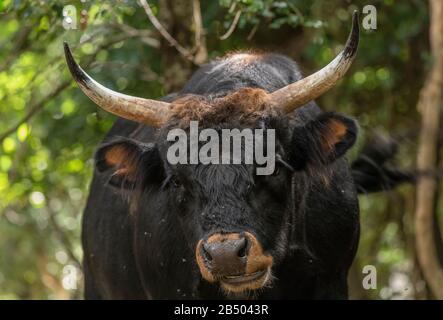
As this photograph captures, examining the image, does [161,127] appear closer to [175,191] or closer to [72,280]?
[175,191]

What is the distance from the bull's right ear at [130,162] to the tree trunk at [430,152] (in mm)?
3483

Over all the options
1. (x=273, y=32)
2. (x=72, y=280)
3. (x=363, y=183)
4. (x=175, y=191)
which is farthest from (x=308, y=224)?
(x=72, y=280)

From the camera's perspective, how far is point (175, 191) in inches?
313

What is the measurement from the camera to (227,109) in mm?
7758

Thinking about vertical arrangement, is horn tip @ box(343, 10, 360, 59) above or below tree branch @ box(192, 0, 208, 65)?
below

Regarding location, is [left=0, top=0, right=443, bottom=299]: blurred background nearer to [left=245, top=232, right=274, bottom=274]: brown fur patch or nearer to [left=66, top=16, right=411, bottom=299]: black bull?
[left=66, top=16, right=411, bottom=299]: black bull

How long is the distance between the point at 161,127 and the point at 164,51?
9.54ft

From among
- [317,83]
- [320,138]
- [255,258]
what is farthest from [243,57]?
[255,258]

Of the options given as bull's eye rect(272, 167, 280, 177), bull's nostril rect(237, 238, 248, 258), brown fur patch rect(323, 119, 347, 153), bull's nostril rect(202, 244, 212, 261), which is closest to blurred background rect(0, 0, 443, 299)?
brown fur patch rect(323, 119, 347, 153)

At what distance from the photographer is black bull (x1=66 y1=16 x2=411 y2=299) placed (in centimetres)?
743

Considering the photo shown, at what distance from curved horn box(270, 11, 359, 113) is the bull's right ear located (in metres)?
1.02

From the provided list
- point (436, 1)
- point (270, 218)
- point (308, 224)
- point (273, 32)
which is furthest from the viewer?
point (273, 32)

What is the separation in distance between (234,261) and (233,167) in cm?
69

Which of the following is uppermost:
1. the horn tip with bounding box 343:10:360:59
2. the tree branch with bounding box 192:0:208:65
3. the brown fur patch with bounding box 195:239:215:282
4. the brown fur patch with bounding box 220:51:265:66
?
the tree branch with bounding box 192:0:208:65
